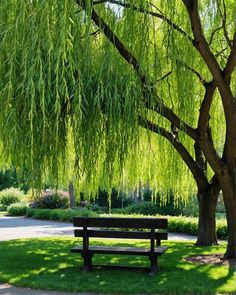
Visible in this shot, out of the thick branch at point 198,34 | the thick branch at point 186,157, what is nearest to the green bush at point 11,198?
the thick branch at point 186,157

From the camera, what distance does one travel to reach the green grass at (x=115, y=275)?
7527 mm

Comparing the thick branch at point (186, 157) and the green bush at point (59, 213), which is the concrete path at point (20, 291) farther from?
the green bush at point (59, 213)

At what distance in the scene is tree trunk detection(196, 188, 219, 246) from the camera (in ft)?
39.5

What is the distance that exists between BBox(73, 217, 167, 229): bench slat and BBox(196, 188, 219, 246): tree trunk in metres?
3.48

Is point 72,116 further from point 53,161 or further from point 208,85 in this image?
point 208,85

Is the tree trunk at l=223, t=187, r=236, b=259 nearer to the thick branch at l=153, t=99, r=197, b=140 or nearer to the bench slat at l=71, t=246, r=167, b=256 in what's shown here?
the thick branch at l=153, t=99, r=197, b=140

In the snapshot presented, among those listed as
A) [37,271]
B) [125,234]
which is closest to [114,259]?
[125,234]

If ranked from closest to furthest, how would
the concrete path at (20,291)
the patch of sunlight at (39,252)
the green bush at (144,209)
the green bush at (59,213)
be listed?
the concrete path at (20,291) → the patch of sunlight at (39,252) → the green bush at (59,213) → the green bush at (144,209)

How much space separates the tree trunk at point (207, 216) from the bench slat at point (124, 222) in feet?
11.4

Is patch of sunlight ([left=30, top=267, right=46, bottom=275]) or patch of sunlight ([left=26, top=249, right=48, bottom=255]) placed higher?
patch of sunlight ([left=26, top=249, right=48, bottom=255])

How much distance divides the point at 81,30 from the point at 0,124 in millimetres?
1466

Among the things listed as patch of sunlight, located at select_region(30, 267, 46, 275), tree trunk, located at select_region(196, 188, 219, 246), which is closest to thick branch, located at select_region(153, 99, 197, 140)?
tree trunk, located at select_region(196, 188, 219, 246)

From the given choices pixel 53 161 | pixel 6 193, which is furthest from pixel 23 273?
pixel 6 193

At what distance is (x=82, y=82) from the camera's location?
582 cm
